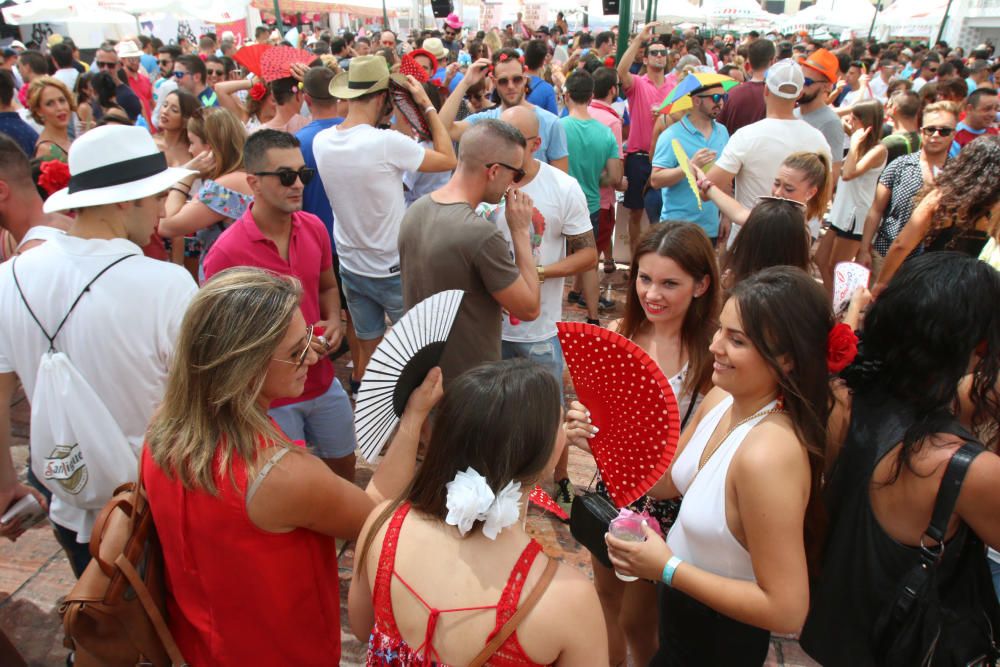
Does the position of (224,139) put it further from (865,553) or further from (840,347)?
(865,553)

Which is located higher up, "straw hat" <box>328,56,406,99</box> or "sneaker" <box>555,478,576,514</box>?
"straw hat" <box>328,56,406,99</box>

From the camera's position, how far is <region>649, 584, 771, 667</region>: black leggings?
1828mm

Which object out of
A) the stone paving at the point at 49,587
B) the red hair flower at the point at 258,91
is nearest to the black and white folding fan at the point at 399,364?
the stone paving at the point at 49,587

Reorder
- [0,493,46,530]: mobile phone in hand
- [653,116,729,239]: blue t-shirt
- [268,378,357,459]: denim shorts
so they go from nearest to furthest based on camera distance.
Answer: [0,493,46,530]: mobile phone in hand
[268,378,357,459]: denim shorts
[653,116,729,239]: blue t-shirt

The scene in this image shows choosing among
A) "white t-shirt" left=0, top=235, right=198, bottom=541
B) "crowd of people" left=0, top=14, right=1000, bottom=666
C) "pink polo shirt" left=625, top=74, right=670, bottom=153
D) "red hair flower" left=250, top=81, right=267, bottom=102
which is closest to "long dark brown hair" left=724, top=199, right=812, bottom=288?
"crowd of people" left=0, top=14, right=1000, bottom=666

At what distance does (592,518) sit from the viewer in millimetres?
1948

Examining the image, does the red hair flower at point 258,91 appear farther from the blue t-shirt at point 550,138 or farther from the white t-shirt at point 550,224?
the white t-shirt at point 550,224

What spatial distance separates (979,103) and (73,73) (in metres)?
9.90

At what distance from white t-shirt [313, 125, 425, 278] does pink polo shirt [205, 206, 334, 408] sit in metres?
0.78

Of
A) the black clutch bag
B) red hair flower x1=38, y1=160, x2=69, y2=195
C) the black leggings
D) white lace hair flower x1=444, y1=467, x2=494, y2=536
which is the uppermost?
red hair flower x1=38, y1=160, x2=69, y2=195

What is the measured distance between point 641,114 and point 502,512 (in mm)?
6217

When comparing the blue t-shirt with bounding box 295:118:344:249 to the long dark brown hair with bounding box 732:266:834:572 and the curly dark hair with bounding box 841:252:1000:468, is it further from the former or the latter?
the curly dark hair with bounding box 841:252:1000:468

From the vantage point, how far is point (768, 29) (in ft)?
94.2

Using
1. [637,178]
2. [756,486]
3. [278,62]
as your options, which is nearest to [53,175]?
[756,486]
